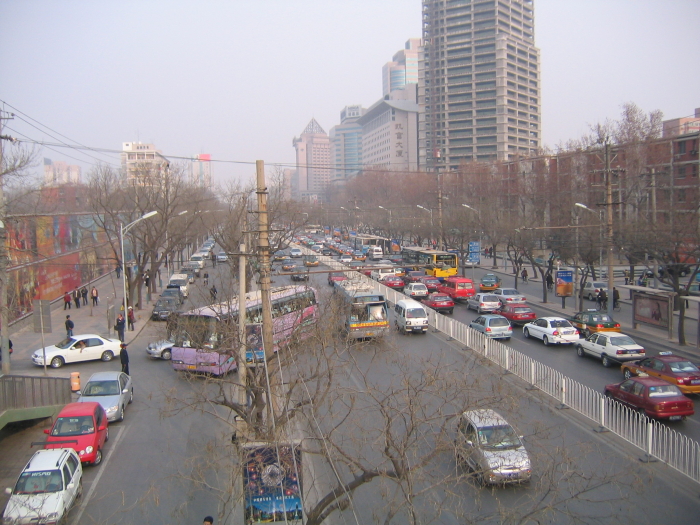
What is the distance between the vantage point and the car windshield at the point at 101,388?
16.4m

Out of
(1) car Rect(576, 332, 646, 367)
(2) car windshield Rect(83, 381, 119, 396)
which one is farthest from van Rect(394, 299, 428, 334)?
(2) car windshield Rect(83, 381, 119, 396)

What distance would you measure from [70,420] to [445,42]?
126m

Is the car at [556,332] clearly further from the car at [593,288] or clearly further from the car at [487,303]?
the car at [593,288]

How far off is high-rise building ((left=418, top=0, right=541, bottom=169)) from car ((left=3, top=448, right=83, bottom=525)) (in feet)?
377

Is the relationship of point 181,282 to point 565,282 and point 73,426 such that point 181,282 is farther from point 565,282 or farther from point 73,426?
point 73,426

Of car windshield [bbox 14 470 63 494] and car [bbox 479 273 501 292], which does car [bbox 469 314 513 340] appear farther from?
car windshield [bbox 14 470 63 494]

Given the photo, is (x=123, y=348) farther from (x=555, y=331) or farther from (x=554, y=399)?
(x=555, y=331)

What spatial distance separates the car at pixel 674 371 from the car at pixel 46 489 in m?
14.8

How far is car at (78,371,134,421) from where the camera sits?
16.0 meters

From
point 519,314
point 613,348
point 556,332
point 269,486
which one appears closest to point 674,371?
point 613,348

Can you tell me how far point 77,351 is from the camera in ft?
75.2

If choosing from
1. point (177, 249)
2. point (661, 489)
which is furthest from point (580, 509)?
point (177, 249)

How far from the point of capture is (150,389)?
19391 mm

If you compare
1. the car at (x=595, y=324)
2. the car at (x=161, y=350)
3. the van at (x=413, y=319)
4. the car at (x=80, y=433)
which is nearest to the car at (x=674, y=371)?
the car at (x=595, y=324)
